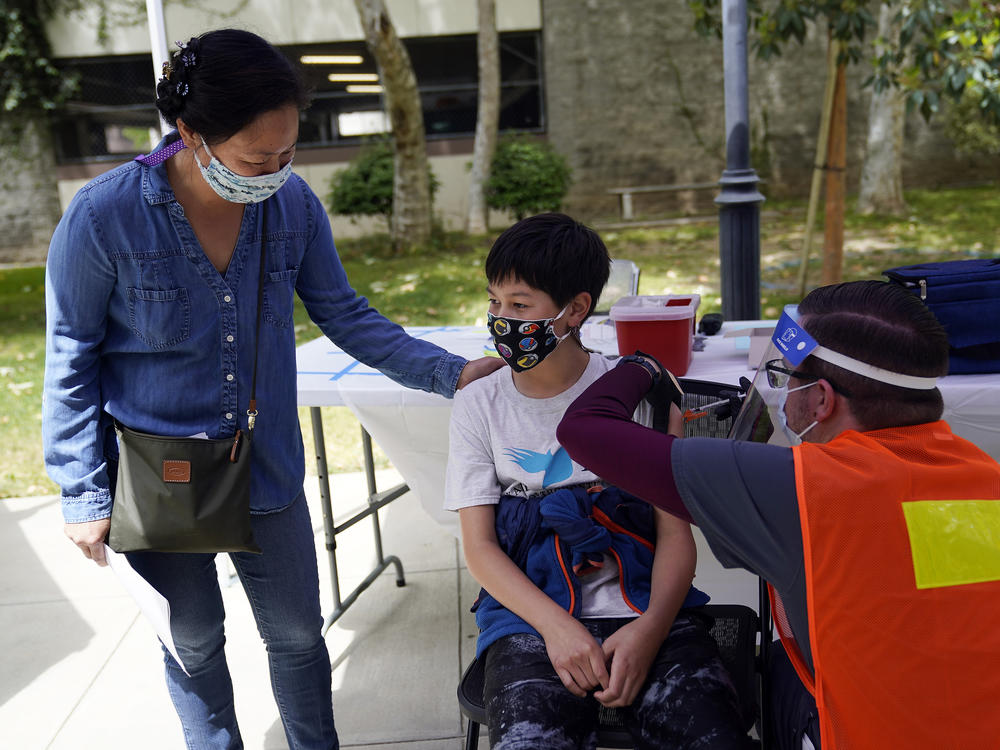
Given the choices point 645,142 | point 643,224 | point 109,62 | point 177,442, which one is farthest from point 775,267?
point 109,62

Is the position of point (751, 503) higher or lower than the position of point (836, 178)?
lower

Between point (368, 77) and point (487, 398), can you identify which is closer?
point (487, 398)

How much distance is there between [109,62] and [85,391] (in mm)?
12675

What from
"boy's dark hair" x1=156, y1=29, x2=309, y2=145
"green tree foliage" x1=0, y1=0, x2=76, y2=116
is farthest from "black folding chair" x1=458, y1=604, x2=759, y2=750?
"green tree foliage" x1=0, y1=0, x2=76, y2=116

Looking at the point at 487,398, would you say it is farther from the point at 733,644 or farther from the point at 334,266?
the point at 733,644

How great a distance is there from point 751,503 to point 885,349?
32 centimetres

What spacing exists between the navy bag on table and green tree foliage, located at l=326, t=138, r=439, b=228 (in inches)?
330

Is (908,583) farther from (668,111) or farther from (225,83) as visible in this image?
(668,111)

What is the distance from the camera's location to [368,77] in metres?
12.8

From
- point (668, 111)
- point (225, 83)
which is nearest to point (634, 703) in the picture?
point (225, 83)

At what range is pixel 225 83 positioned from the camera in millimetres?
1587

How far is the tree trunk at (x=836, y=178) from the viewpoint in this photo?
504 cm

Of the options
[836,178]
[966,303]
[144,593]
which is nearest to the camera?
[144,593]

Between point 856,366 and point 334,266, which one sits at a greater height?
point 334,266
